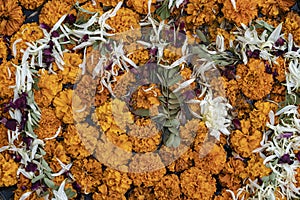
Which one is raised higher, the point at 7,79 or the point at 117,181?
the point at 7,79

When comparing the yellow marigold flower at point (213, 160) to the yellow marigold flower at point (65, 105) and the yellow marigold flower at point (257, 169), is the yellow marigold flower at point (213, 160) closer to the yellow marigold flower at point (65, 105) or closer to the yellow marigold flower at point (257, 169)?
the yellow marigold flower at point (257, 169)

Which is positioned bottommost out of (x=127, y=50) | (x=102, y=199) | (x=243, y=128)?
(x=102, y=199)

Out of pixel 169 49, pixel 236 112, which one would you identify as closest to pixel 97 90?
pixel 169 49

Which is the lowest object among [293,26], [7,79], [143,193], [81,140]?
[143,193]

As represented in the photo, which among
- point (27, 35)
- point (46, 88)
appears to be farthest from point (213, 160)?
point (27, 35)

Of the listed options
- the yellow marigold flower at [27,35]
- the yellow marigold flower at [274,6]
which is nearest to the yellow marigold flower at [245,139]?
the yellow marigold flower at [274,6]

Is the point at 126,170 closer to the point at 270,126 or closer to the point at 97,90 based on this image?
the point at 97,90

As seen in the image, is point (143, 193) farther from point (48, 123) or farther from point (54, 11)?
point (54, 11)
